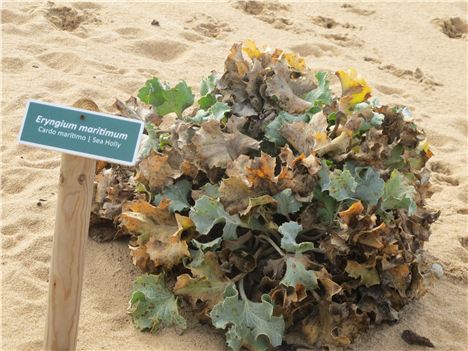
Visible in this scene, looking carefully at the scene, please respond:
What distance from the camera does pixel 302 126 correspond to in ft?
10.2

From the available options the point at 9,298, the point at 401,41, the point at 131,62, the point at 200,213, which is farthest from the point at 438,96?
the point at 9,298

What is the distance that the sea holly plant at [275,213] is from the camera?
2912mm

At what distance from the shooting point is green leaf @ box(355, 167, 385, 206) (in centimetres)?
304

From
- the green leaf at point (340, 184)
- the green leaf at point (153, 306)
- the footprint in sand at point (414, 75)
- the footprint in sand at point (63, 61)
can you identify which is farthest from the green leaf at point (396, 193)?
the footprint in sand at point (414, 75)

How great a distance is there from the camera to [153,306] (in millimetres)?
2986

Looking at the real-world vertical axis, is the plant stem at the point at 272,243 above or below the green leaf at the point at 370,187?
below

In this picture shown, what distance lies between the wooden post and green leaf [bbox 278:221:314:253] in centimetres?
73

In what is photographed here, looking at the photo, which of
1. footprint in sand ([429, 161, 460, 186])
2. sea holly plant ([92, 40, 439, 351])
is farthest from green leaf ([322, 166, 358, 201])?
footprint in sand ([429, 161, 460, 186])

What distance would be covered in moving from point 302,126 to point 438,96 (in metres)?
2.70

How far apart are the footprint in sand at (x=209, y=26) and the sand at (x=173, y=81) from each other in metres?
0.01

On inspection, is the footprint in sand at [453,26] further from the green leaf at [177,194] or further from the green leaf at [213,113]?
the green leaf at [177,194]

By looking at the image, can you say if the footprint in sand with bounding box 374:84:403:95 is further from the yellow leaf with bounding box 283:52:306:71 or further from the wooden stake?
the wooden stake

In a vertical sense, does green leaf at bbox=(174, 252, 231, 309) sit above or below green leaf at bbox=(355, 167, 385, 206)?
below

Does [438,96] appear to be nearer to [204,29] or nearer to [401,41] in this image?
[401,41]
